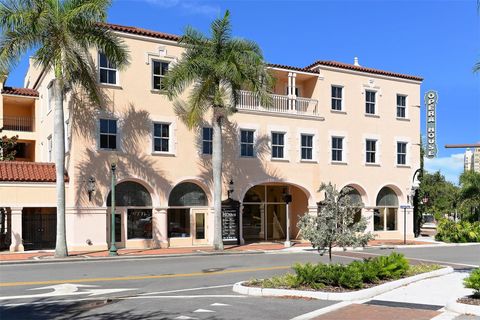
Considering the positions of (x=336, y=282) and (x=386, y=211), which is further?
(x=386, y=211)

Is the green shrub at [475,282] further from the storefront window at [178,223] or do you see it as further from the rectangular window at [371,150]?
the rectangular window at [371,150]

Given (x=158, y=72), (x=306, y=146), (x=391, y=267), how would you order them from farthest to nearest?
(x=306, y=146), (x=158, y=72), (x=391, y=267)

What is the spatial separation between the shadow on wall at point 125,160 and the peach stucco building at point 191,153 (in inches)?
2.0

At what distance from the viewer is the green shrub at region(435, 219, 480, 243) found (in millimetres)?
33375

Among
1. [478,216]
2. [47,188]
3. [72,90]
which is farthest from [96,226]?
[478,216]

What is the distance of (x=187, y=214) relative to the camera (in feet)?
92.8

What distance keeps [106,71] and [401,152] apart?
20.1 m

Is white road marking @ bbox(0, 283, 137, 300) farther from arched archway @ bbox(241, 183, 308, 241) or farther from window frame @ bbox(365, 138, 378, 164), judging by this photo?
window frame @ bbox(365, 138, 378, 164)

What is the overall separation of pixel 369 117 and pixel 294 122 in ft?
19.4

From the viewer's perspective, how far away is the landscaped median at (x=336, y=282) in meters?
11.7

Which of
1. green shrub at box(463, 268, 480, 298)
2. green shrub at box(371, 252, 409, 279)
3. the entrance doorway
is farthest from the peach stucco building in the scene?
green shrub at box(463, 268, 480, 298)

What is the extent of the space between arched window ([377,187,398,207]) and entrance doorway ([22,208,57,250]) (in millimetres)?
20202

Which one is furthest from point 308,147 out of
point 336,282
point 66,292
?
point 66,292

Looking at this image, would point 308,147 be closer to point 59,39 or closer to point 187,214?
point 187,214
